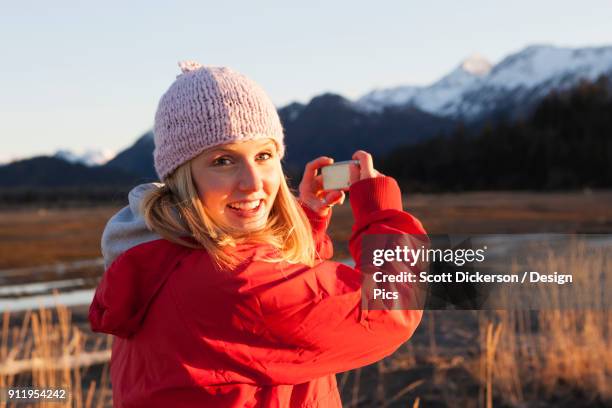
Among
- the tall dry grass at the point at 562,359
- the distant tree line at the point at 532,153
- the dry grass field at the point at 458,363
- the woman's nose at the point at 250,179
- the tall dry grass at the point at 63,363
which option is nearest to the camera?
the woman's nose at the point at 250,179

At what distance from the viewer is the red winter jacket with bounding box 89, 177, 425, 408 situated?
4.75ft

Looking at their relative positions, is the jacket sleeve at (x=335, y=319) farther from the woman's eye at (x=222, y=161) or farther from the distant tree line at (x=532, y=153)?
the distant tree line at (x=532, y=153)

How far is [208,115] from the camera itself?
5.32 ft

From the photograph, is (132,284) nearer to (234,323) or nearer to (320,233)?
(234,323)

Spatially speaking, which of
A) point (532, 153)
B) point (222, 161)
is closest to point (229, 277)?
point (222, 161)

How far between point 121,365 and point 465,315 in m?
7.35

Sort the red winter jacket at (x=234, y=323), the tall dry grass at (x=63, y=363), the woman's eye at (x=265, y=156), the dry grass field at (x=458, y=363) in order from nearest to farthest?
the red winter jacket at (x=234, y=323) → the woman's eye at (x=265, y=156) → the tall dry grass at (x=63, y=363) → the dry grass field at (x=458, y=363)

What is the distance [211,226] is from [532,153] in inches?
1908

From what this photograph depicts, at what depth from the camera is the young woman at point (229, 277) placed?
1.46 meters

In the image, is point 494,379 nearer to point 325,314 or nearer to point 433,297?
point 433,297

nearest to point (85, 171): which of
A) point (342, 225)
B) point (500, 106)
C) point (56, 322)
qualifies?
point (500, 106)

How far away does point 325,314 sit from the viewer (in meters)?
1.46

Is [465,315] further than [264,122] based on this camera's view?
Yes
